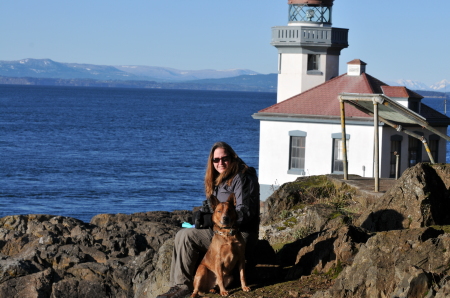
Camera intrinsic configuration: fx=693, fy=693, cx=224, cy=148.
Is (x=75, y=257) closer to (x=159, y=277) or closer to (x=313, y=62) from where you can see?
(x=159, y=277)

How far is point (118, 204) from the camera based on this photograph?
37.2 meters

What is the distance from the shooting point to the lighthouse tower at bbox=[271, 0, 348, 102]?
3359 centimetres

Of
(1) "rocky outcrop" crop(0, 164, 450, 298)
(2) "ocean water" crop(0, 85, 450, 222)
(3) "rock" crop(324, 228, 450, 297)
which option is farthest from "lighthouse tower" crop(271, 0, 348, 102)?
(3) "rock" crop(324, 228, 450, 297)

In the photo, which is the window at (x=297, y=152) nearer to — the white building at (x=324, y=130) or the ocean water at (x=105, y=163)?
the white building at (x=324, y=130)

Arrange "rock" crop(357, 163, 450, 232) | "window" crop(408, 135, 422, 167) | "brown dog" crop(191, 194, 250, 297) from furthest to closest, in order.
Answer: "window" crop(408, 135, 422, 167), "rock" crop(357, 163, 450, 232), "brown dog" crop(191, 194, 250, 297)

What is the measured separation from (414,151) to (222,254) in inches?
935

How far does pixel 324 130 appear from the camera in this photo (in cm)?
2944

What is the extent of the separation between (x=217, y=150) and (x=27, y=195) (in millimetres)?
34200

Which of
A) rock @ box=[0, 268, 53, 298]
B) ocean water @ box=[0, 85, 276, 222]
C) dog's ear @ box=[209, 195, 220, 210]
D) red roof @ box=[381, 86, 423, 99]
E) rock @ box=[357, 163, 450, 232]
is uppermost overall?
red roof @ box=[381, 86, 423, 99]

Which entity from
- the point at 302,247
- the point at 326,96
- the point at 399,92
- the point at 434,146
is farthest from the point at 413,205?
the point at 326,96

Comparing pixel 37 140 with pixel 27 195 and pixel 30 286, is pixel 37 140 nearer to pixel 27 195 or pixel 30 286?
pixel 27 195

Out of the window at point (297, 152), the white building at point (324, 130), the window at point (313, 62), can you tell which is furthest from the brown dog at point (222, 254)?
the window at point (313, 62)

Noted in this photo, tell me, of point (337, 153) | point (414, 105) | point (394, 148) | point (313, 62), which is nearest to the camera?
point (394, 148)

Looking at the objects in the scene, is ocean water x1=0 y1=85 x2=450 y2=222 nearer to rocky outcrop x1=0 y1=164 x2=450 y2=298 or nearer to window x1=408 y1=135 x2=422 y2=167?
window x1=408 y1=135 x2=422 y2=167
